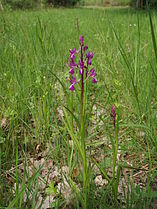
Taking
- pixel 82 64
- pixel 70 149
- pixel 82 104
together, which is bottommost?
pixel 70 149

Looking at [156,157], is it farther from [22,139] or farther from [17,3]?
[17,3]

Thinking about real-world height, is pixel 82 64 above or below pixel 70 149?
above

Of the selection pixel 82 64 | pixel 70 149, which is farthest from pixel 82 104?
pixel 70 149

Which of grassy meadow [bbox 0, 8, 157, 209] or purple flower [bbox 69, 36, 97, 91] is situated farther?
grassy meadow [bbox 0, 8, 157, 209]

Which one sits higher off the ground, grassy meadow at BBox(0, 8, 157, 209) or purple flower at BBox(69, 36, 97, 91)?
purple flower at BBox(69, 36, 97, 91)

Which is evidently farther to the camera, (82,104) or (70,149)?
(70,149)

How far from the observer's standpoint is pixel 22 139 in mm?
1461

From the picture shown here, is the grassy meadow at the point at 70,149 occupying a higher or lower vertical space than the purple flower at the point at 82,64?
lower

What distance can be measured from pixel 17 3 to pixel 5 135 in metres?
15.8

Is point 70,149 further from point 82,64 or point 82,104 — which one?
point 82,64

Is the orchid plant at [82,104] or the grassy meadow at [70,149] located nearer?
the orchid plant at [82,104]

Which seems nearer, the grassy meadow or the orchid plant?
the orchid plant

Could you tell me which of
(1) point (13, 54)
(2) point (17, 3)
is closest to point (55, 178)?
(1) point (13, 54)

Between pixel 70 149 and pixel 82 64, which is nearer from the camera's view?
pixel 82 64
